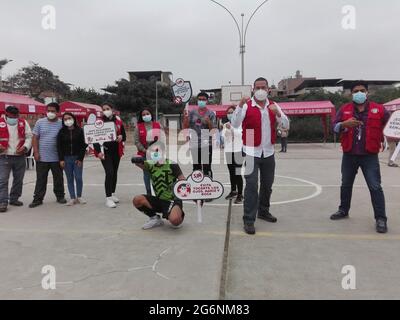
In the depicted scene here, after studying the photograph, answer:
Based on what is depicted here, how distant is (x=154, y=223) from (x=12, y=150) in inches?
126

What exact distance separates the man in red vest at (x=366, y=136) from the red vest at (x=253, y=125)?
95 centimetres

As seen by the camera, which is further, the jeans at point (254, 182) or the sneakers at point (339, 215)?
the sneakers at point (339, 215)

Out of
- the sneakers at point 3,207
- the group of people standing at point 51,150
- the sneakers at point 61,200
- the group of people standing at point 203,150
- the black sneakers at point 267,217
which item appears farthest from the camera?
the sneakers at point 61,200

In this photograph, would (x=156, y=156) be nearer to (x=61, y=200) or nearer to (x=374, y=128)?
(x=61, y=200)

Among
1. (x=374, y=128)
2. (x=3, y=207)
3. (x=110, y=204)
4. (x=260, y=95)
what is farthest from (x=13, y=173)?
(x=374, y=128)

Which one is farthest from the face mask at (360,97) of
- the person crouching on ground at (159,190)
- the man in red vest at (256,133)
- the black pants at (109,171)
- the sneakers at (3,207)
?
the sneakers at (3,207)

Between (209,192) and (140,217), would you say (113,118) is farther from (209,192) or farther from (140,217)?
(209,192)

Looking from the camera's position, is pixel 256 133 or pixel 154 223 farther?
pixel 154 223

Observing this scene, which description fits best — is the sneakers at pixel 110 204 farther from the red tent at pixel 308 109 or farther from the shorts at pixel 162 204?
the red tent at pixel 308 109

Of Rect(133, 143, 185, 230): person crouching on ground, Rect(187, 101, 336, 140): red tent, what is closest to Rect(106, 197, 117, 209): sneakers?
Rect(133, 143, 185, 230): person crouching on ground

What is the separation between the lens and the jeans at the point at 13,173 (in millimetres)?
6262

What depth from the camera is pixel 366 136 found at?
15.7 ft

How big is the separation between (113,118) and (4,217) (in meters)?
2.43
